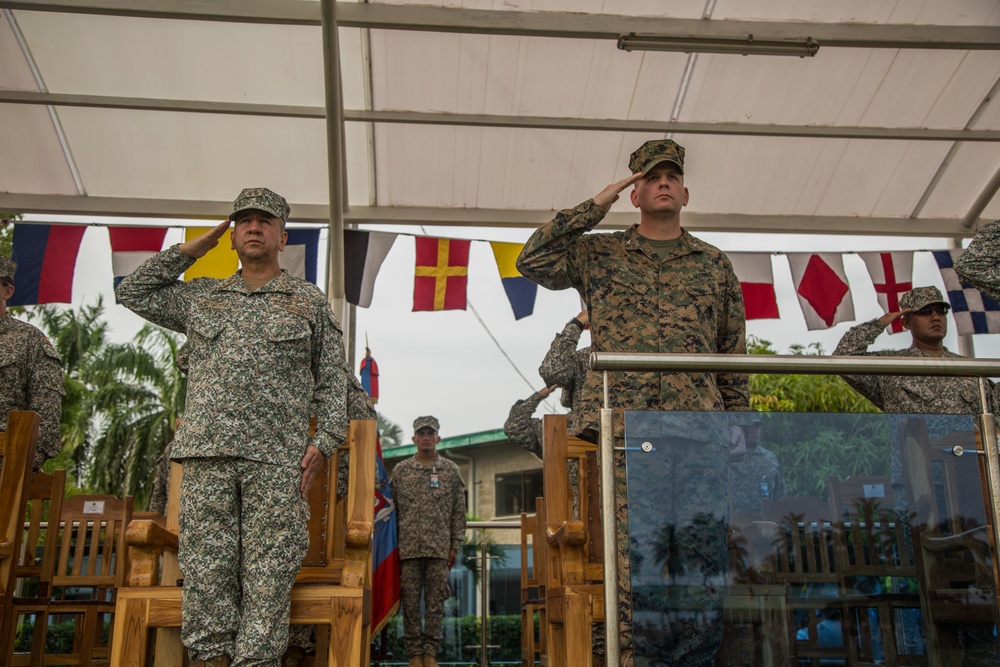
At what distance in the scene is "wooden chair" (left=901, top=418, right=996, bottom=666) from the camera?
251 cm

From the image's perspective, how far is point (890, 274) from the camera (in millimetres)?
7660

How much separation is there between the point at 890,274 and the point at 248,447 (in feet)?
20.2

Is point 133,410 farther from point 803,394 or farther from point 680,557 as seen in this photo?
point 680,557

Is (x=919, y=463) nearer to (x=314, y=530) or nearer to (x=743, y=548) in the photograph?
(x=743, y=548)

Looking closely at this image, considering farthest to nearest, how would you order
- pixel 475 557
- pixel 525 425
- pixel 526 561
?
1. pixel 475 557
2. pixel 525 425
3. pixel 526 561

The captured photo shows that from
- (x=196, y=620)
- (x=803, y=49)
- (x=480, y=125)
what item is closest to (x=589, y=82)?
(x=480, y=125)

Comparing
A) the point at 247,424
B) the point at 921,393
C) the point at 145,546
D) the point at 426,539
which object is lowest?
the point at 145,546

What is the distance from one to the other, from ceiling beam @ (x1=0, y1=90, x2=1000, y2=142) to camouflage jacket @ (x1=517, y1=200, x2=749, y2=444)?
9.85 feet

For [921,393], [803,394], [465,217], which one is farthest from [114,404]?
[921,393]

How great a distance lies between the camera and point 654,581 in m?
2.49

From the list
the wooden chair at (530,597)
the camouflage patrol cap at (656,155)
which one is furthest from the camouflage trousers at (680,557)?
the wooden chair at (530,597)

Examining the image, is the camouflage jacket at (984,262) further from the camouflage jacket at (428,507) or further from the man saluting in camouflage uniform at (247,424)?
the camouflage jacket at (428,507)

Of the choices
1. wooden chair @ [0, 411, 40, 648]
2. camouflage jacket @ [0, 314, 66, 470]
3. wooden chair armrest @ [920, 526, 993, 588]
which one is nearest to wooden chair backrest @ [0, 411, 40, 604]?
wooden chair @ [0, 411, 40, 648]

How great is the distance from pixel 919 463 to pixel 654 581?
795 millimetres
